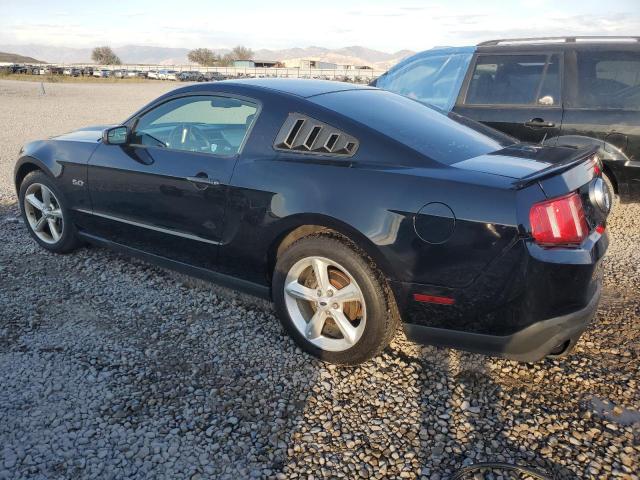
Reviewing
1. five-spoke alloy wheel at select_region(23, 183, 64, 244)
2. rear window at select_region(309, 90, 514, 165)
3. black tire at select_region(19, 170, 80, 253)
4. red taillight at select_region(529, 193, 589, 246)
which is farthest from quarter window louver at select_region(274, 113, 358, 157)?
five-spoke alloy wheel at select_region(23, 183, 64, 244)

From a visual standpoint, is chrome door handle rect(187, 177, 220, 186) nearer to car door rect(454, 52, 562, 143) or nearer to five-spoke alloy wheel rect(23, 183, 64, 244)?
five-spoke alloy wheel rect(23, 183, 64, 244)

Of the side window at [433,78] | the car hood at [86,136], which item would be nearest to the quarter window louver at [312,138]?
the car hood at [86,136]

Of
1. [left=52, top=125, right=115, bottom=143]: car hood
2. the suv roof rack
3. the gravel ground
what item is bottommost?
the gravel ground

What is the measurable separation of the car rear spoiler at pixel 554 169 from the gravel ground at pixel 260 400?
110cm

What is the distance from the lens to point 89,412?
8.03 feet

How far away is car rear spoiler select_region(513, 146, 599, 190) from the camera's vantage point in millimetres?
2322

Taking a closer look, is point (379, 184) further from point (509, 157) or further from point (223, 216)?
point (223, 216)

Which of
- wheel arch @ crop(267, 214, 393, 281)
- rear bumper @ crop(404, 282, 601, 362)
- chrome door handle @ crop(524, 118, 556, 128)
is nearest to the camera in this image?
rear bumper @ crop(404, 282, 601, 362)

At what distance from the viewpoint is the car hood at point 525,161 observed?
2.45m

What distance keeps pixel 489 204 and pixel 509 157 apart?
1.98 ft

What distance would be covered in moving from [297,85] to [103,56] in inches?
4823

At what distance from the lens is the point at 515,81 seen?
209 inches

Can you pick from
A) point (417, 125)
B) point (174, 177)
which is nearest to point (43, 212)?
point (174, 177)

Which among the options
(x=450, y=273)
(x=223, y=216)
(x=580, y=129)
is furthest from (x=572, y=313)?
(x=580, y=129)
